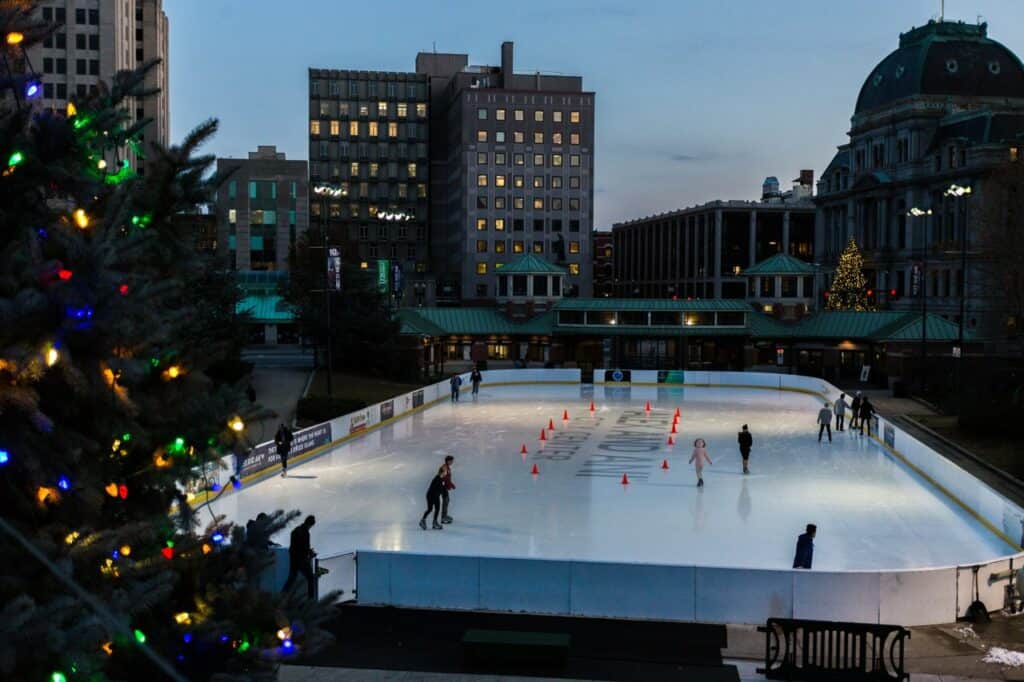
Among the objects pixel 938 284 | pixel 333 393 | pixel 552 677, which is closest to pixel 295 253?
pixel 333 393

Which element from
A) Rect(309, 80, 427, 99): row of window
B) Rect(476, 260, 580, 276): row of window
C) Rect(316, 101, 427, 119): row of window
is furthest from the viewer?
Rect(316, 101, 427, 119): row of window

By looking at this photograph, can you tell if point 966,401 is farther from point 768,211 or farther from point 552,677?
point 768,211

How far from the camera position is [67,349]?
526 centimetres

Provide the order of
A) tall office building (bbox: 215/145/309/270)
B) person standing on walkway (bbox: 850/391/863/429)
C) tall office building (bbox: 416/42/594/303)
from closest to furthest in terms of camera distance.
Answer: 1. person standing on walkway (bbox: 850/391/863/429)
2. tall office building (bbox: 215/145/309/270)
3. tall office building (bbox: 416/42/594/303)

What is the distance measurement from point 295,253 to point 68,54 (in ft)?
151

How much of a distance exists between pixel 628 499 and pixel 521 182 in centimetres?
9209

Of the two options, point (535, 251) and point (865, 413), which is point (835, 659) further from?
point (535, 251)

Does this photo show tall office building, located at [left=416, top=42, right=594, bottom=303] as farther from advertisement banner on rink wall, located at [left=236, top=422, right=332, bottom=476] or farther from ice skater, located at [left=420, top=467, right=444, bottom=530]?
ice skater, located at [left=420, top=467, right=444, bottom=530]

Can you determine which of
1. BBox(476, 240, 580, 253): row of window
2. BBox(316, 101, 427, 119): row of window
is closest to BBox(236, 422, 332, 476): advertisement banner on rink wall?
BBox(476, 240, 580, 253): row of window

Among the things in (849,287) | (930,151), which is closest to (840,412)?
(849,287)

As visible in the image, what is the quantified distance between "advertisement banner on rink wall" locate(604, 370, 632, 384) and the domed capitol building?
34.4 meters

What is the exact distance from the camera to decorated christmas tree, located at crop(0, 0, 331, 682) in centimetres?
514

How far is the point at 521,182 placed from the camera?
113562mm

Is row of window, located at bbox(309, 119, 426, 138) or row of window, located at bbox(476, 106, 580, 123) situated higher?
row of window, located at bbox(309, 119, 426, 138)
